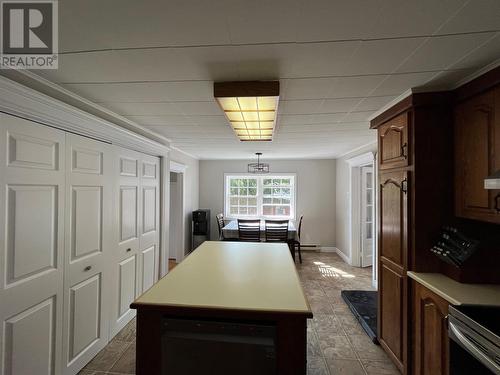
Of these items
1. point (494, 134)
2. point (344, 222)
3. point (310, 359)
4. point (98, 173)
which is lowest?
point (310, 359)

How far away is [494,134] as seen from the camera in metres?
1.41

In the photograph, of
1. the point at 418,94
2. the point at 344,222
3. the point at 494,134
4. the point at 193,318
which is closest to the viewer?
the point at 193,318

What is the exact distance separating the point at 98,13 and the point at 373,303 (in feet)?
12.5

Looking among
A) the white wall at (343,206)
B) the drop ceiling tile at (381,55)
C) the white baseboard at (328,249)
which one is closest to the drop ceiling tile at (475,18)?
the drop ceiling tile at (381,55)

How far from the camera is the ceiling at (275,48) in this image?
98 centimetres

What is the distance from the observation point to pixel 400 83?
1.68 meters

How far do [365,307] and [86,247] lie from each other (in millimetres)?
3188

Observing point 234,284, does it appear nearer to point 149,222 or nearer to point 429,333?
point 429,333

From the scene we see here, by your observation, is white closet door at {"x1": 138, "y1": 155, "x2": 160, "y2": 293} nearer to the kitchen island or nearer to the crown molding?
the crown molding

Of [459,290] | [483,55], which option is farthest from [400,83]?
[459,290]

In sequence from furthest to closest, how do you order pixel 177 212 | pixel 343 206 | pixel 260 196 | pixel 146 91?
pixel 260 196, pixel 343 206, pixel 177 212, pixel 146 91

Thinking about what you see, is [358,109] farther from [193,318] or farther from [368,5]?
[193,318]

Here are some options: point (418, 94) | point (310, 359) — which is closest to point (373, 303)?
point (310, 359)

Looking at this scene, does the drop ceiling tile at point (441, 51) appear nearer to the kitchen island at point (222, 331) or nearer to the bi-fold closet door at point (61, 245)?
the kitchen island at point (222, 331)
